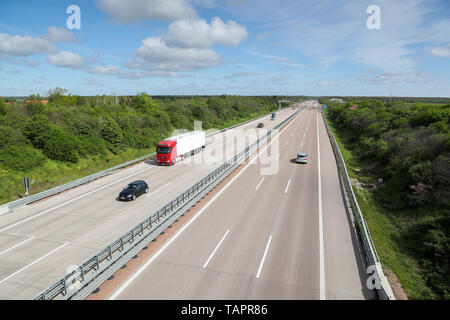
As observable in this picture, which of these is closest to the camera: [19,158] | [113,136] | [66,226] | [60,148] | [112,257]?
[112,257]

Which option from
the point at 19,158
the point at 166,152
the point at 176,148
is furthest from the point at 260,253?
the point at 19,158

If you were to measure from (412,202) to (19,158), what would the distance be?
37.6 m

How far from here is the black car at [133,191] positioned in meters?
21.3

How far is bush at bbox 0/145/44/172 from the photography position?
26.2 m

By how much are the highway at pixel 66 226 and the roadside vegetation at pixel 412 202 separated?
16.4 m

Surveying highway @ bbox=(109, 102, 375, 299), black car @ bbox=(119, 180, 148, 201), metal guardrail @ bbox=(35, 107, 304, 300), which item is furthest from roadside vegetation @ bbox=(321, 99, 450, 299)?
black car @ bbox=(119, 180, 148, 201)

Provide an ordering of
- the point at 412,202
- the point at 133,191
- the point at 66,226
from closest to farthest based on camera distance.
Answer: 1. the point at 66,226
2. the point at 412,202
3. the point at 133,191

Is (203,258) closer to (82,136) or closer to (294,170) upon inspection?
(294,170)

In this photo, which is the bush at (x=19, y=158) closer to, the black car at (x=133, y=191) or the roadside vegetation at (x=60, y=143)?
the roadside vegetation at (x=60, y=143)

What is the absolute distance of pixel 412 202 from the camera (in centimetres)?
1975

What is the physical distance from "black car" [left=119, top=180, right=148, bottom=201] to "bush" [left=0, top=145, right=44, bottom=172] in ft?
44.6

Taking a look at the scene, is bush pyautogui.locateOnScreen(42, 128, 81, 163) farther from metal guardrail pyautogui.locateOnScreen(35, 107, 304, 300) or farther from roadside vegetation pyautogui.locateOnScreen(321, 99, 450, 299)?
roadside vegetation pyautogui.locateOnScreen(321, 99, 450, 299)

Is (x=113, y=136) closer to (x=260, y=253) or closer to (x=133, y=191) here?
(x=133, y=191)
